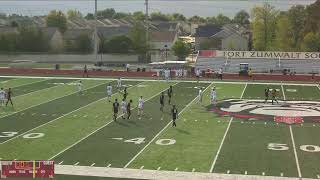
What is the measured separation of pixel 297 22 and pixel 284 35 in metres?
4.28

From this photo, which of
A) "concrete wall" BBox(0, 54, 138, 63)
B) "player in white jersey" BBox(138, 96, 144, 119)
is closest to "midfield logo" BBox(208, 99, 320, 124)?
"player in white jersey" BBox(138, 96, 144, 119)

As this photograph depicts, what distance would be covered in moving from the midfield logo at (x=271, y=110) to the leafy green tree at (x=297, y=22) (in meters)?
43.9

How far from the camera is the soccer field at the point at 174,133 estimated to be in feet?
70.7

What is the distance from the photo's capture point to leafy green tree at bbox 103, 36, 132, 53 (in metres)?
81.7

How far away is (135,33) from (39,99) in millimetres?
44746

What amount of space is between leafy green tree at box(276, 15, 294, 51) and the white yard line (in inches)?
2410

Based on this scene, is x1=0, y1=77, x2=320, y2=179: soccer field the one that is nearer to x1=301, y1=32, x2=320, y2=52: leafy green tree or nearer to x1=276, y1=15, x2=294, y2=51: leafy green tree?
x1=301, y1=32, x2=320, y2=52: leafy green tree

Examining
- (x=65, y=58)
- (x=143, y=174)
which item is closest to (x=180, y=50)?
(x=65, y=58)

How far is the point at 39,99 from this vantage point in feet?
123

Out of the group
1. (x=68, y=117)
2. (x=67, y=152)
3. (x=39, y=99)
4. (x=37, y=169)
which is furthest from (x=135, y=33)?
(x=37, y=169)

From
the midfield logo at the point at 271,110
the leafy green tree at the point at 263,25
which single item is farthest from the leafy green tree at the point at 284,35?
the midfield logo at the point at 271,110

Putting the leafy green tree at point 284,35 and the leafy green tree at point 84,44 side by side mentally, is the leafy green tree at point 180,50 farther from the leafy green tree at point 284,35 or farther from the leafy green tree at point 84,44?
the leafy green tree at point 84,44

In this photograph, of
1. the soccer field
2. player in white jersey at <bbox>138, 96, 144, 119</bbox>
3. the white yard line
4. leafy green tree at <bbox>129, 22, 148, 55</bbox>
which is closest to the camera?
the white yard line

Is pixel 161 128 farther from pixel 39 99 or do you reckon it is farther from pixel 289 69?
pixel 289 69
